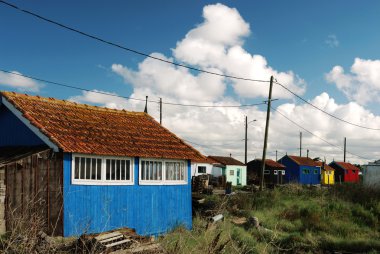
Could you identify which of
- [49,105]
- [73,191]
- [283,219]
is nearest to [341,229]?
[283,219]

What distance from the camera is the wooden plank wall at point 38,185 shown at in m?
12.7

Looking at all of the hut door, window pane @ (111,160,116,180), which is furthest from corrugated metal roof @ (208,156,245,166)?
window pane @ (111,160,116,180)

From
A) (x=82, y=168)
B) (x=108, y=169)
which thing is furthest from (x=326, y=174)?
(x=82, y=168)

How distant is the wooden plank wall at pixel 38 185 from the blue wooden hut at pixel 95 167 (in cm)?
3

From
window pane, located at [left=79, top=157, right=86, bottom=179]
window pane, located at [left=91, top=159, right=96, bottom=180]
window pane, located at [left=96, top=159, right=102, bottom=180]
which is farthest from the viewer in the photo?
window pane, located at [left=96, top=159, right=102, bottom=180]

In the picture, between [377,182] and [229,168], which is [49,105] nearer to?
[377,182]

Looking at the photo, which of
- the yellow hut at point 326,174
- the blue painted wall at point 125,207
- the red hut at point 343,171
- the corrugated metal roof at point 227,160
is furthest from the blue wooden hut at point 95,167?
the red hut at point 343,171

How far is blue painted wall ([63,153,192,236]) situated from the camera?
12812 mm

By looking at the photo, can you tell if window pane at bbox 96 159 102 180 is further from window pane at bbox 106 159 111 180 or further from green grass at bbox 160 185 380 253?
green grass at bbox 160 185 380 253

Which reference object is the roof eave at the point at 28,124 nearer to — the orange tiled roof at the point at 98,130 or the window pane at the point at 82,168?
the orange tiled roof at the point at 98,130

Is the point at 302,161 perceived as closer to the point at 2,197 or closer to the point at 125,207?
the point at 125,207

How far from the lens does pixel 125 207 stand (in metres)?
14.5

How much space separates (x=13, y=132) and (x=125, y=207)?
14.8 ft

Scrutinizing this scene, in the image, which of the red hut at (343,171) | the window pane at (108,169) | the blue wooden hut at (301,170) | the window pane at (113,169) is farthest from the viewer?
the red hut at (343,171)
